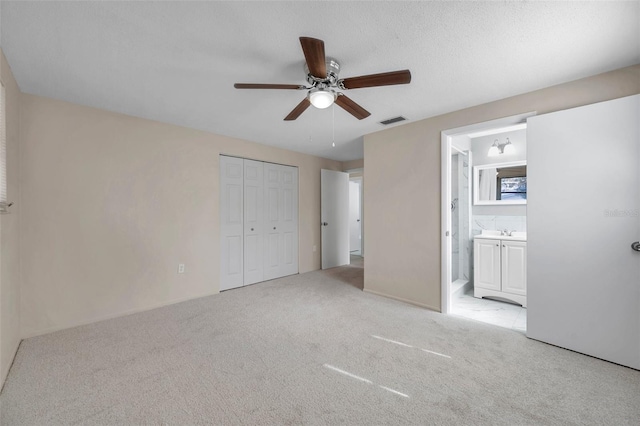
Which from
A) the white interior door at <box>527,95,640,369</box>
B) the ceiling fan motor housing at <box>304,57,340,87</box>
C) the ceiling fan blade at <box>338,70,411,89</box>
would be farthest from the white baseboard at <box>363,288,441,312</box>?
the ceiling fan motor housing at <box>304,57,340,87</box>

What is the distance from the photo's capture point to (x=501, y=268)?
340 centimetres

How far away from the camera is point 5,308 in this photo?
6.46 feet

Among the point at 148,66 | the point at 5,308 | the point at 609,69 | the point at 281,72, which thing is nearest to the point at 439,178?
the point at 609,69

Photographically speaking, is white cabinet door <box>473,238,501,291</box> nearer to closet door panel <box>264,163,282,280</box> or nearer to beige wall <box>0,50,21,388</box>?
closet door panel <box>264,163,282,280</box>

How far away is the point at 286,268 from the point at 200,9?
393 cm

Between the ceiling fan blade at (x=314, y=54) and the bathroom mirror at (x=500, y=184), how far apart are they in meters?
3.37

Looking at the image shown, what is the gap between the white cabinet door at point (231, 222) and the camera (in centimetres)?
393

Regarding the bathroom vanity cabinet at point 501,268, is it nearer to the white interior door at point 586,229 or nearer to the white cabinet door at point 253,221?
the white interior door at point 586,229

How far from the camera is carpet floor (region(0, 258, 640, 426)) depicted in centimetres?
152

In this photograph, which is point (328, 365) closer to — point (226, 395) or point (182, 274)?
point (226, 395)

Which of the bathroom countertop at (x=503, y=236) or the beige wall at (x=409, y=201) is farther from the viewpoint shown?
the bathroom countertop at (x=503, y=236)

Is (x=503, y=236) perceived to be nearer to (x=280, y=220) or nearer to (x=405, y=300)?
(x=405, y=300)

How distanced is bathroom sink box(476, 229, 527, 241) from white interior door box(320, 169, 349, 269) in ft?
8.84

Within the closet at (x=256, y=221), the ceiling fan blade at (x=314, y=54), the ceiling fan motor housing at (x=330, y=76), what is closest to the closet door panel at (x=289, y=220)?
the closet at (x=256, y=221)
